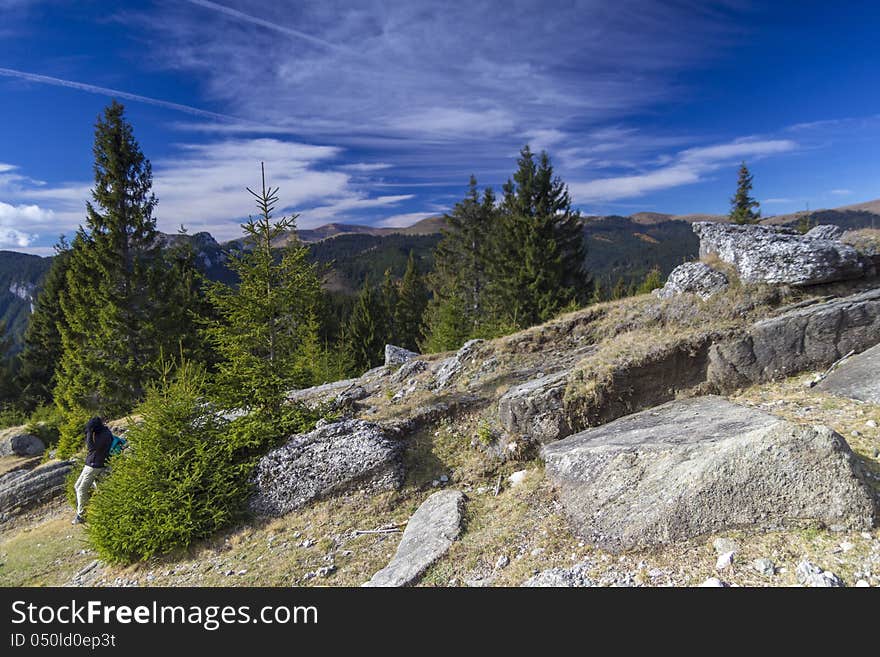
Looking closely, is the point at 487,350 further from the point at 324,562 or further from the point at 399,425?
the point at 324,562

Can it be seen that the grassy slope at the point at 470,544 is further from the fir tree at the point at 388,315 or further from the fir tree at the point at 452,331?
the fir tree at the point at 388,315

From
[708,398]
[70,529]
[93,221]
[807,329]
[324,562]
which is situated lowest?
[70,529]

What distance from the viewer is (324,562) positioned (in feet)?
22.9

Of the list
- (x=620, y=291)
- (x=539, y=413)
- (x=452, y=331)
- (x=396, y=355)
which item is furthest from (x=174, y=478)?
(x=620, y=291)

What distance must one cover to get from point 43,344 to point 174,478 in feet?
132

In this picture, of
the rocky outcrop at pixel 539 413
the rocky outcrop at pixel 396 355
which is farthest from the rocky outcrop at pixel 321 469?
the rocky outcrop at pixel 396 355

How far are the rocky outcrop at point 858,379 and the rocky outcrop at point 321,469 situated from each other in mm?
8664

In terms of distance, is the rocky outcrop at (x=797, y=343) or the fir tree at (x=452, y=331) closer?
the rocky outcrop at (x=797, y=343)

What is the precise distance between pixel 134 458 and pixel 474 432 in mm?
7354

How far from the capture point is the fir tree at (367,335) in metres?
44.1

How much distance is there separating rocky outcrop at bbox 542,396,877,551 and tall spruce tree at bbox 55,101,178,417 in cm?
2281

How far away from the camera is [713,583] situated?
14.0ft

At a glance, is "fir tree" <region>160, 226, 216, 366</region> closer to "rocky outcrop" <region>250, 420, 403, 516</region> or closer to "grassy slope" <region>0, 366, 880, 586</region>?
"grassy slope" <region>0, 366, 880, 586</region>

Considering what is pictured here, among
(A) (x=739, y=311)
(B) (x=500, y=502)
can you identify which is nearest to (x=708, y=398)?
(A) (x=739, y=311)
